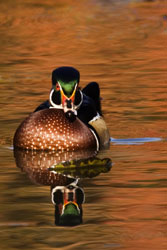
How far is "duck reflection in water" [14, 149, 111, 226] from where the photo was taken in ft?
28.6

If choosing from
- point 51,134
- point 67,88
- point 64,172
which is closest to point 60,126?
point 51,134

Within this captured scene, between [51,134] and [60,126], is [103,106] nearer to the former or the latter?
[60,126]

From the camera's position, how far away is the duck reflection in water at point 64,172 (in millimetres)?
8719

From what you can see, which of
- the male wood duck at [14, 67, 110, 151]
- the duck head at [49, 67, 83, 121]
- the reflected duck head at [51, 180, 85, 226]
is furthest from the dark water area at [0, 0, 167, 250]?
the duck head at [49, 67, 83, 121]

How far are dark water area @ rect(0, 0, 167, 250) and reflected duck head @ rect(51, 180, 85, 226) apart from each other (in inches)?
2.7

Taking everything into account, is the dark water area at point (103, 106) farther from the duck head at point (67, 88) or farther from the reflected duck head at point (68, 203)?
the duck head at point (67, 88)

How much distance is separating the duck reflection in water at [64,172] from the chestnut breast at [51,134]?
10cm

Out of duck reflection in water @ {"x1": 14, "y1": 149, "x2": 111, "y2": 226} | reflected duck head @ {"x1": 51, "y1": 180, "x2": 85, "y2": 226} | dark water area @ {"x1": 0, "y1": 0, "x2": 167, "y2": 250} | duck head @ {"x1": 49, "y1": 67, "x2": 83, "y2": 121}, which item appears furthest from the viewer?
duck head @ {"x1": 49, "y1": 67, "x2": 83, "y2": 121}

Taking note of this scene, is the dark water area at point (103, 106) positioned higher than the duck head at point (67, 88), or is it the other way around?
the duck head at point (67, 88)

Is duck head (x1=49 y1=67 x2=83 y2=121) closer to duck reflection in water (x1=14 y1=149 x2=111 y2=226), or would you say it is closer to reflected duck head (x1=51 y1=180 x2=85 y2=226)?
duck reflection in water (x1=14 y1=149 x2=111 y2=226)

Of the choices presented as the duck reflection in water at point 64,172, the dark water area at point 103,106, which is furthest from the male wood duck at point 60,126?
the dark water area at point 103,106

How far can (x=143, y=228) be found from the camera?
8016mm

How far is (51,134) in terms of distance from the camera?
38.4 feet

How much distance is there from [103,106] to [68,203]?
A: 5.78 metres
